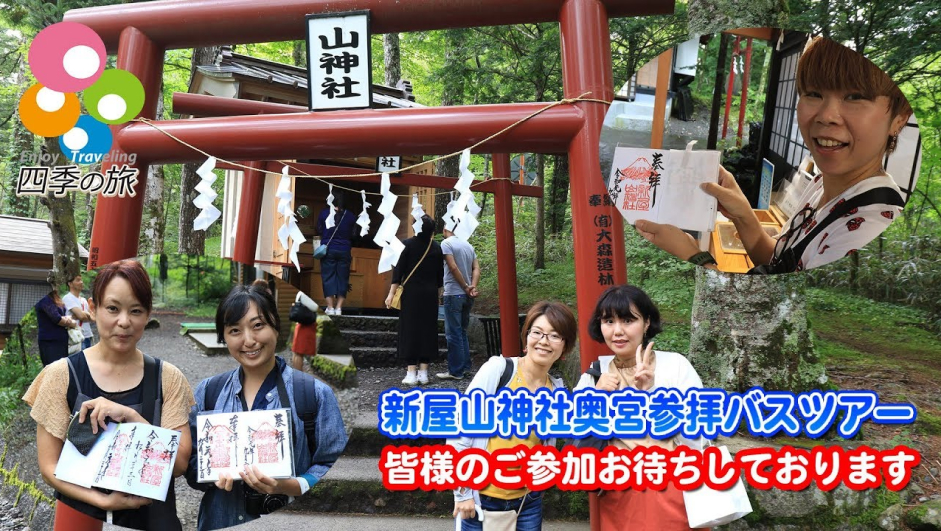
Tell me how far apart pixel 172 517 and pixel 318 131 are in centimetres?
182

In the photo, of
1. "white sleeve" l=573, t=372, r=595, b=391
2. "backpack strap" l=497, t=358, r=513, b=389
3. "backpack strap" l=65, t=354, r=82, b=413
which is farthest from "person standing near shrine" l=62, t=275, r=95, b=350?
"white sleeve" l=573, t=372, r=595, b=391

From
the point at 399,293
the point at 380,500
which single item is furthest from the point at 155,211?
the point at 399,293

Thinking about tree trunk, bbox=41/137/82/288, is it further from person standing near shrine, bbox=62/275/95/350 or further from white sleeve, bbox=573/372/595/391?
white sleeve, bbox=573/372/595/391

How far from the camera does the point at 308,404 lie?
8.45 ft

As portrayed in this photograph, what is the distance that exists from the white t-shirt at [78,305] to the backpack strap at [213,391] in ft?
2.17

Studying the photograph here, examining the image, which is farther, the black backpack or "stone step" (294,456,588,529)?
"stone step" (294,456,588,529)

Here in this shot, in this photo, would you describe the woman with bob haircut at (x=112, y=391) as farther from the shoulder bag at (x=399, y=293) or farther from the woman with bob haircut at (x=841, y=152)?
the woman with bob haircut at (x=841, y=152)

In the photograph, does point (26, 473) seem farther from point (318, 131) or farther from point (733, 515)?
point (733, 515)

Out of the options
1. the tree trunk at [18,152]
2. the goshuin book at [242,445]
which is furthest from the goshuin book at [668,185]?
the tree trunk at [18,152]

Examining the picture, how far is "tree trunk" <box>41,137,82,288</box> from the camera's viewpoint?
3.61 metres

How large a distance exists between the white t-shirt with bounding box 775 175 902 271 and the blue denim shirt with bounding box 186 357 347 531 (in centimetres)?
211

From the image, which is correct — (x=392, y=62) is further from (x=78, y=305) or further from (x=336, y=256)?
(x=78, y=305)

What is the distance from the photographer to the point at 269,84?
21.4ft

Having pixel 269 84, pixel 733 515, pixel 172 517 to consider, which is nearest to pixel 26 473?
pixel 172 517
